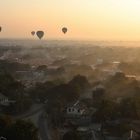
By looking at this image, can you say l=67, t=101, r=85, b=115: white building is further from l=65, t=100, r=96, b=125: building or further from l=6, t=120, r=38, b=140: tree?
l=6, t=120, r=38, b=140: tree

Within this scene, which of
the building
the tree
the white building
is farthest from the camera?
the white building

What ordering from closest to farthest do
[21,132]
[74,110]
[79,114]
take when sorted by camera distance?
1. [21,132]
2. [79,114]
3. [74,110]

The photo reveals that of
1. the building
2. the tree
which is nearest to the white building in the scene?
the building

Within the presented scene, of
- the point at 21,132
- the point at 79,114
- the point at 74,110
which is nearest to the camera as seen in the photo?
the point at 21,132

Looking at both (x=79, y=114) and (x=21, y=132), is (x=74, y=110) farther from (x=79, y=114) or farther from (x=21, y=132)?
(x=21, y=132)

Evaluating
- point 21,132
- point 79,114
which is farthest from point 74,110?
point 21,132

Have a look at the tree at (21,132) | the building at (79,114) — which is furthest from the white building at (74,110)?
the tree at (21,132)

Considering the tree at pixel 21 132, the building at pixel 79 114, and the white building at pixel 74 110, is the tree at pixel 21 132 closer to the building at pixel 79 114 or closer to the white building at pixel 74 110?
the building at pixel 79 114

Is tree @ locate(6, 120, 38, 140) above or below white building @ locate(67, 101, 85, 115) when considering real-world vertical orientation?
above

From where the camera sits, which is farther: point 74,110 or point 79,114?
point 74,110

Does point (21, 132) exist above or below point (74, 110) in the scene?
above

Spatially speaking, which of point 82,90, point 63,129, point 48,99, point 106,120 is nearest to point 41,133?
point 63,129

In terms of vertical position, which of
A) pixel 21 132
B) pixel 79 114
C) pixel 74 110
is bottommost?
pixel 79 114
